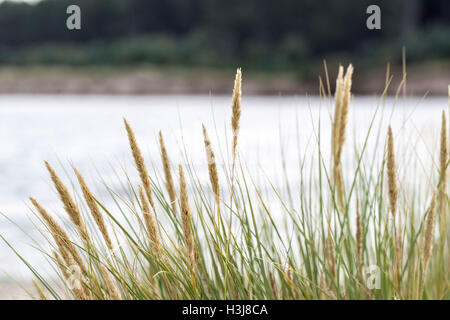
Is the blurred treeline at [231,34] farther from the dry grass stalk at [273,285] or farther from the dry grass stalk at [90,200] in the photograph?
the dry grass stalk at [90,200]

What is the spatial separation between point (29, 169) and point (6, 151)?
261 centimetres

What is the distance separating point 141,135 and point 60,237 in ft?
28.1

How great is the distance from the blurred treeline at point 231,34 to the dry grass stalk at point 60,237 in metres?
14.1

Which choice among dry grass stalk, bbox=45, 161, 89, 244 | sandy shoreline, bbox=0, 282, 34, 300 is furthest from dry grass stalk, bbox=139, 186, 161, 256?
sandy shoreline, bbox=0, 282, 34, 300

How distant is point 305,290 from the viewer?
1.27 meters

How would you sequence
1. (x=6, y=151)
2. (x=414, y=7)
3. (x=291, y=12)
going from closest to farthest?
(x=6, y=151)
(x=414, y=7)
(x=291, y=12)

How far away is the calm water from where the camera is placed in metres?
1.44

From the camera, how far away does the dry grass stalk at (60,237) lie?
1.00 m

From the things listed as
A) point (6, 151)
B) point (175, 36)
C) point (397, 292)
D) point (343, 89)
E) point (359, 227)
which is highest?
point (175, 36)

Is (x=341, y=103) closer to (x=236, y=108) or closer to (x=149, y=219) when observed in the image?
(x=236, y=108)

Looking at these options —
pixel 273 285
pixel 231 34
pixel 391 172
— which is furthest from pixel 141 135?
pixel 231 34

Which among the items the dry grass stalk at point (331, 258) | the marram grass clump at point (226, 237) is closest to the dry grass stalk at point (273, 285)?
the marram grass clump at point (226, 237)

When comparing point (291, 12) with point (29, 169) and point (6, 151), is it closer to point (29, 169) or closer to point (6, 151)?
point (6, 151)

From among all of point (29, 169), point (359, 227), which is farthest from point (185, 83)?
point (359, 227)
